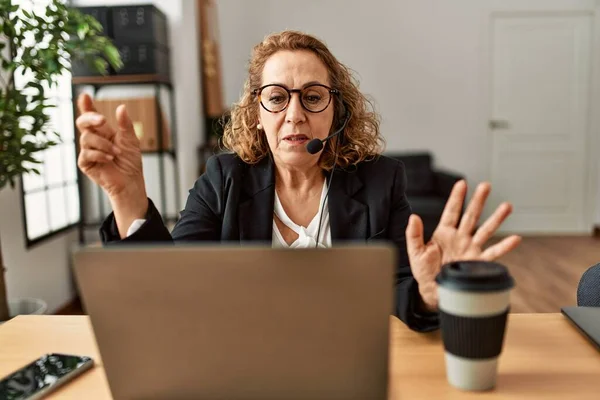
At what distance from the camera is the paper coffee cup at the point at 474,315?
0.71m

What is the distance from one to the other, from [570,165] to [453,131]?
3.82 feet

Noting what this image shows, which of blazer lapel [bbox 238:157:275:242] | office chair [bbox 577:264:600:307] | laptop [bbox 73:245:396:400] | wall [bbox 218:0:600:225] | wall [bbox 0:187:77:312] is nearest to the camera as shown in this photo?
laptop [bbox 73:245:396:400]

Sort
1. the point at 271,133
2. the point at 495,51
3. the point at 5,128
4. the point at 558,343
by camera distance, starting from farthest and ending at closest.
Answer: the point at 495,51 → the point at 5,128 → the point at 271,133 → the point at 558,343

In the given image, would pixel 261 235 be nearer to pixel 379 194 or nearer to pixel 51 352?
pixel 379 194

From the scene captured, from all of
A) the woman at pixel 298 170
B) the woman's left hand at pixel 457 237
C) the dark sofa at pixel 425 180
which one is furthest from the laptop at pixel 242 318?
Answer: the dark sofa at pixel 425 180

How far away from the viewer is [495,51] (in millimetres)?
5504

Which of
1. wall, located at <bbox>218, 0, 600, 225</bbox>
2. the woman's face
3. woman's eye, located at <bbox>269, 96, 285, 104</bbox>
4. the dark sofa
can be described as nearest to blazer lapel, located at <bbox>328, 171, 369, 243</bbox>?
the woman's face

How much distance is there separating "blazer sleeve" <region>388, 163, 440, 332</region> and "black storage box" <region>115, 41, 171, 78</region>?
2.27 metres

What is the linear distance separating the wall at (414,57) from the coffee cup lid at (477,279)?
493 centimetres

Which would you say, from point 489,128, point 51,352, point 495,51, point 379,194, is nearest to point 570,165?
point 489,128

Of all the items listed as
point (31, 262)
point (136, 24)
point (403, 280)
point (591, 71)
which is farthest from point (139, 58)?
point (591, 71)

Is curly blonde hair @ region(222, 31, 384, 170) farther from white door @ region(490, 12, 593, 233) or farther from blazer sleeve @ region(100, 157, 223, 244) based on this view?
white door @ region(490, 12, 593, 233)

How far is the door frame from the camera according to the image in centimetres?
538

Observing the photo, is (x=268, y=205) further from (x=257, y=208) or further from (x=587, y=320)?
(x=587, y=320)
